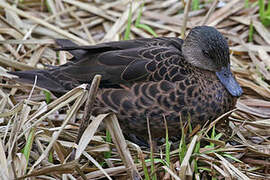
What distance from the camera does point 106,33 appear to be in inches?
169

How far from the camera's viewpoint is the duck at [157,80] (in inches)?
116

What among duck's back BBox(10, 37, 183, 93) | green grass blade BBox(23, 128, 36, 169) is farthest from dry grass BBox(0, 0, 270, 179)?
duck's back BBox(10, 37, 183, 93)

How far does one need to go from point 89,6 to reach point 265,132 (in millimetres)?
2066

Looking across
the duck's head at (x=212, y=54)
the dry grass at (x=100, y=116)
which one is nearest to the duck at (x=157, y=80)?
the duck's head at (x=212, y=54)

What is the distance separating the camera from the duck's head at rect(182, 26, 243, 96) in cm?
309

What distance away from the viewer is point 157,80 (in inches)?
117

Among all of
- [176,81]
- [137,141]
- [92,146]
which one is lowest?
[137,141]

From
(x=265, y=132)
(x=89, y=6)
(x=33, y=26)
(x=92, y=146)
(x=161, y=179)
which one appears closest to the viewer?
(x=161, y=179)

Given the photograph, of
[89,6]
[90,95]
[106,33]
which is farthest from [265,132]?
[89,6]

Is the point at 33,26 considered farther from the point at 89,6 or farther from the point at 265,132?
the point at 265,132

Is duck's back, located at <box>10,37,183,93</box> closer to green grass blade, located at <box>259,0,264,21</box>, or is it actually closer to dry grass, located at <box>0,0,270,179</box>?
dry grass, located at <box>0,0,270,179</box>

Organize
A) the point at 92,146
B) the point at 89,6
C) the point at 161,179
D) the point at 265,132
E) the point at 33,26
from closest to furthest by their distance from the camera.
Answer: the point at 161,179
the point at 92,146
the point at 265,132
the point at 33,26
the point at 89,6

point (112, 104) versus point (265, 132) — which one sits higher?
point (112, 104)

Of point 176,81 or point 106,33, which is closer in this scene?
point 176,81
